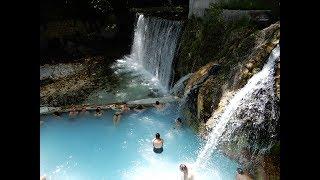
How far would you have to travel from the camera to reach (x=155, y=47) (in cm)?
1772

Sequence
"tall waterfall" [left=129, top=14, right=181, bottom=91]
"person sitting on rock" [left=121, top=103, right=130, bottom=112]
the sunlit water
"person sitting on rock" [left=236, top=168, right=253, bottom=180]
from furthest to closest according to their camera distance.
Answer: "tall waterfall" [left=129, top=14, right=181, bottom=91] < "person sitting on rock" [left=121, top=103, right=130, bottom=112] < the sunlit water < "person sitting on rock" [left=236, top=168, right=253, bottom=180]

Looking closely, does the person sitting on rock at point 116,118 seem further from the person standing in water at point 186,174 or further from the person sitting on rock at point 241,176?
the person sitting on rock at point 241,176

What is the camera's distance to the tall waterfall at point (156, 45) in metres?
16.1

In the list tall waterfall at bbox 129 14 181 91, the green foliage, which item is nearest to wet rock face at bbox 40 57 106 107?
tall waterfall at bbox 129 14 181 91

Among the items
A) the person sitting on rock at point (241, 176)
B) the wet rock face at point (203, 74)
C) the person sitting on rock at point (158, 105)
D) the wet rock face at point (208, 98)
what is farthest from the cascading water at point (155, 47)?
the person sitting on rock at point (241, 176)

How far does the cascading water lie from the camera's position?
52.7ft

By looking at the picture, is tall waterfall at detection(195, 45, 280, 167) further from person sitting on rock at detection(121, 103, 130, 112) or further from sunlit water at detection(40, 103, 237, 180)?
person sitting on rock at detection(121, 103, 130, 112)

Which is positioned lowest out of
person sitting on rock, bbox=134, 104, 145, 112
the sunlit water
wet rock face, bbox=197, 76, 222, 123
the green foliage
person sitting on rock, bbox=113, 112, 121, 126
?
the sunlit water

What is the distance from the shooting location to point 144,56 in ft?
62.8

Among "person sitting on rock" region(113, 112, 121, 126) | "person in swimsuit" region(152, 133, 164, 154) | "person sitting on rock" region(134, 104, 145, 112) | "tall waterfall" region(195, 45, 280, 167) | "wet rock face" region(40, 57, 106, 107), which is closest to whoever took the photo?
"tall waterfall" region(195, 45, 280, 167)

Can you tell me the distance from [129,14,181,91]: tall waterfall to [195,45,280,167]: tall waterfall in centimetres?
641
